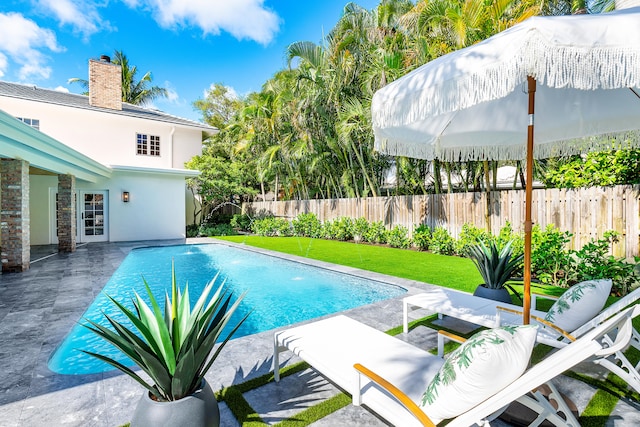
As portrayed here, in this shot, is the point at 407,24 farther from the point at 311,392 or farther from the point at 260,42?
the point at 260,42

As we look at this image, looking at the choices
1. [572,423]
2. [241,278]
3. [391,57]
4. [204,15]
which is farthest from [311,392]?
[204,15]

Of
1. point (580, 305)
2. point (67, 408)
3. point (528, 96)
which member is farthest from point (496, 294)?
point (67, 408)

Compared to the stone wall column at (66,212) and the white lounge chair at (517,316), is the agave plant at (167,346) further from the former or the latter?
the stone wall column at (66,212)

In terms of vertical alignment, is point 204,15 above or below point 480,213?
above

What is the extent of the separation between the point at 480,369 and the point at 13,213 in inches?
400

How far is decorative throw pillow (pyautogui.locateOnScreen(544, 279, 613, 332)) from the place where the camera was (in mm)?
3098

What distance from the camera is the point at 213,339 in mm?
2221

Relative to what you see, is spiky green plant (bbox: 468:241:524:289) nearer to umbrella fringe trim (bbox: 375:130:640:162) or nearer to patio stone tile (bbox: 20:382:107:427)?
umbrella fringe trim (bbox: 375:130:640:162)

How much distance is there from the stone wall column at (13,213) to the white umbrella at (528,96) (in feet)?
28.4

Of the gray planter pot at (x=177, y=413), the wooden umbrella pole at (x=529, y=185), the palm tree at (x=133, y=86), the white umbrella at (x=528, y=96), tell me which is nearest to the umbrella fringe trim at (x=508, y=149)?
the white umbrella at (x=528, y=96)

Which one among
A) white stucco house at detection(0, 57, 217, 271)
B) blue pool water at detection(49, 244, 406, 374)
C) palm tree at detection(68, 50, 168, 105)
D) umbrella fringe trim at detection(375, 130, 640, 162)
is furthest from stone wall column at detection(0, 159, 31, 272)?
palm tree at detection(68, 50, 168, 105)

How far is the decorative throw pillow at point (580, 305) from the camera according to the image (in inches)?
122

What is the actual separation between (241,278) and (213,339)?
6.38 m

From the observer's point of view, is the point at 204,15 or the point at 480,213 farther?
the point at 204,15
